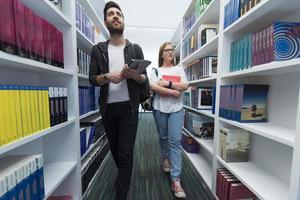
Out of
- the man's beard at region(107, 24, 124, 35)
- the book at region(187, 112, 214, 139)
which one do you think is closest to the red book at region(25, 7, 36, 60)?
the man's beard at region(107, 24, 124, 35)

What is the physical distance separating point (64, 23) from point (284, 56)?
1.44m

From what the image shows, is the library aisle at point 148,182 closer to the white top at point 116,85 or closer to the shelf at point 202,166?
the shelf at point 202,166

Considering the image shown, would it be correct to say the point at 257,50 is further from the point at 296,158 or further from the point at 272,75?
the point at 296,158

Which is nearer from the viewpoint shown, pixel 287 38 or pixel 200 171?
pixel 287 38

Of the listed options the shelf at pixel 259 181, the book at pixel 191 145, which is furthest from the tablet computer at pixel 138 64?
the book at pixel 191 145

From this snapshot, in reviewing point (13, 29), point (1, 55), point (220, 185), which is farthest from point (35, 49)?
point (220, 185)

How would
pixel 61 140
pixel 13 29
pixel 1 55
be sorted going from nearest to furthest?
pixel 1 55, pixel 13 29, pixel 61 140

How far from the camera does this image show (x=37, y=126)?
36.5 inches

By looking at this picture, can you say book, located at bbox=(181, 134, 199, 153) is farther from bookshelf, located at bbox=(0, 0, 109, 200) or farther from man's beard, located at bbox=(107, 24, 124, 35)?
man's beard, located at bbox=(107, 24, 124, 35)

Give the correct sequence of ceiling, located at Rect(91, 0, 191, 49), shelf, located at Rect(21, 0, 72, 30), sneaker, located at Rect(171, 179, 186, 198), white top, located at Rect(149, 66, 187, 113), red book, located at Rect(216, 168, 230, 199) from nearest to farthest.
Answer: shelf, located at Rect(21, 0, 72, 30)
red book, located at Rect(216, 168, 230, 199)
sneaker, located at Rect(171, 179, 186, 198)
white top, located at Rect(149, 66, 187, 113)
ceiling, located at Rect(91, 0, 191, 49)

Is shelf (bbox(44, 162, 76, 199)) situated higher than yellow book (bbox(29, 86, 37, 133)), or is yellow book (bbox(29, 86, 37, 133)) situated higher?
yellow book (bbox(29, 86, 37, 133))

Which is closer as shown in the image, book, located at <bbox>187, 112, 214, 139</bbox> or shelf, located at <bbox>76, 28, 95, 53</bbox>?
shelf, located at <bbox>76, 28, 95, 53</bbox>

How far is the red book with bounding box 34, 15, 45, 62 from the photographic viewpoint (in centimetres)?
94

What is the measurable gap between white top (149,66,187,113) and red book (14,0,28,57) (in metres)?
1.14
